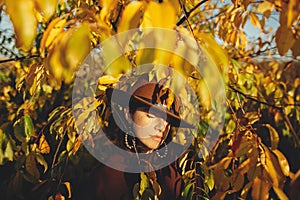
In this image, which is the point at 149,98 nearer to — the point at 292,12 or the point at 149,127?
the point at 149,127

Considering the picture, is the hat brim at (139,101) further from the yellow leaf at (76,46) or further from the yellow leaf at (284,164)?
the yellow leaf at (76,46)

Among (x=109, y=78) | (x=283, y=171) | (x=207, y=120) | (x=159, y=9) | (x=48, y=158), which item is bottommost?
(x=48, y=158)

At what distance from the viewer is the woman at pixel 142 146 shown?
1.27 meters

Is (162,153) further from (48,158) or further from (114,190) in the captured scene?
(48,158)

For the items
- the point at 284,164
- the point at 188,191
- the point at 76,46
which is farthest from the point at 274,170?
the point at 76,46

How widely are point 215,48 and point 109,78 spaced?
374mm

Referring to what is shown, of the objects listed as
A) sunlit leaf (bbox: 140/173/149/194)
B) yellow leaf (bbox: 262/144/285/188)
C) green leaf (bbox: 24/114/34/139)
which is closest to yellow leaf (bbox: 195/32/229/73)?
yellow leaf (bbox: 262/144/285/188)

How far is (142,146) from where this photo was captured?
1401 mm

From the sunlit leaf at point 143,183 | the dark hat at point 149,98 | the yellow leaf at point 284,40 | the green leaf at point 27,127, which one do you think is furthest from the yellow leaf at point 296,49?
the green leaf at point 27,127

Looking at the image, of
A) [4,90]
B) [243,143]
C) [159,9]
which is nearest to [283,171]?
[243,143]

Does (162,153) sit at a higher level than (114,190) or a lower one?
higher

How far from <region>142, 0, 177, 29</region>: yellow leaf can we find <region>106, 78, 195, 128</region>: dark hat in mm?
536

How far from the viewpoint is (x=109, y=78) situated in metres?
1.07

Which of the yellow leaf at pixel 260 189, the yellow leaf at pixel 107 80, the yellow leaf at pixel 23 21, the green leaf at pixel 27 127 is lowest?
the yellow leaf at pixel 260 189
